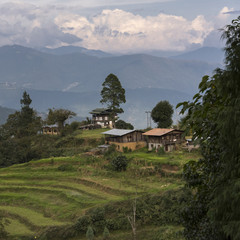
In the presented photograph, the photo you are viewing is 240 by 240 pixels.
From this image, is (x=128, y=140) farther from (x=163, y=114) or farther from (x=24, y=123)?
(x=24, y=123)

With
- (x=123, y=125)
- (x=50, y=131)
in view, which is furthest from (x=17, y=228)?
(x=50, y=131)

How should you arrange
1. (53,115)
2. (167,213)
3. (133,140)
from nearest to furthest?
(167,213) → (133,140) → (53,115)

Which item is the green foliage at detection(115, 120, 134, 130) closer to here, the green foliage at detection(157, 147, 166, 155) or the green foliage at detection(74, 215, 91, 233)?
the green foliage at detection(157, 147, 166, 155)

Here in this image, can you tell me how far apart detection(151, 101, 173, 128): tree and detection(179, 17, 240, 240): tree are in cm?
5655

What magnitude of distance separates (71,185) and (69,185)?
0.85ft

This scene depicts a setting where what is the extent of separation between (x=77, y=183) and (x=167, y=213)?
18397 millimetres

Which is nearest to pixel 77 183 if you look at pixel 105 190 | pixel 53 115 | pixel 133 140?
pixel 105 190

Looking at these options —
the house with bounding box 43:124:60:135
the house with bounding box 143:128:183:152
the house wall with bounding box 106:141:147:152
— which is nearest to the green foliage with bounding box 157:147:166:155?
the house with bounding box 143:128:183:152

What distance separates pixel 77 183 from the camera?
45.0m

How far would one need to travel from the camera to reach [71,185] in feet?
144

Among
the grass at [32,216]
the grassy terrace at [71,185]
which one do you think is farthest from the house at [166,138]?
the grass at [32,216]

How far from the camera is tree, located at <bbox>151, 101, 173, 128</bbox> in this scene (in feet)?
219

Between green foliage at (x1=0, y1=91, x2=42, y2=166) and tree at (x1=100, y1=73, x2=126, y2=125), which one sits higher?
tree at (x1=100, y1=73, x2=126, y2=125)

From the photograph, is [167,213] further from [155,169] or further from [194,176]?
[194,176]
